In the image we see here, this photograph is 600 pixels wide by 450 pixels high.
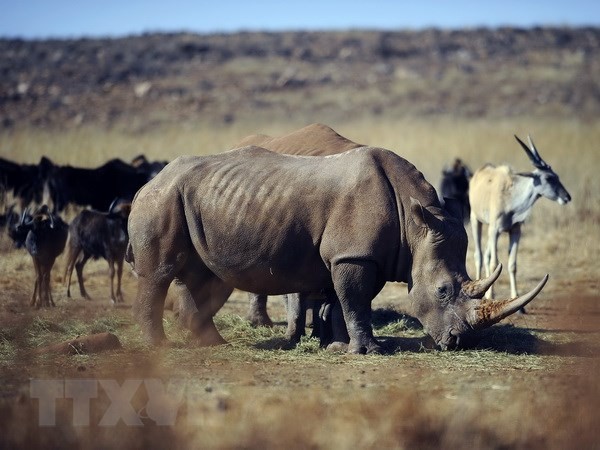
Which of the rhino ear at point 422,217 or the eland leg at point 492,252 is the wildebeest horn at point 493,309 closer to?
the rhino ear at point 422,217

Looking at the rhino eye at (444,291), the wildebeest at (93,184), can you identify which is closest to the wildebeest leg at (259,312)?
the rhino eye at (444,291)

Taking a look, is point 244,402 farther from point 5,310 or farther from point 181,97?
point 181,97

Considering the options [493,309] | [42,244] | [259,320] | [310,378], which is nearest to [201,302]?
[259,320]

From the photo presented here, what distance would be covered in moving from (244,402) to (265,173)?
324 cm

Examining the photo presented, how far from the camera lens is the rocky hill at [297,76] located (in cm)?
4712

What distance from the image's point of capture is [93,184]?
19.1m

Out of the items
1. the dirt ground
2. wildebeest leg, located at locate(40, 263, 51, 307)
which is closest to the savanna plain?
the dirt ground

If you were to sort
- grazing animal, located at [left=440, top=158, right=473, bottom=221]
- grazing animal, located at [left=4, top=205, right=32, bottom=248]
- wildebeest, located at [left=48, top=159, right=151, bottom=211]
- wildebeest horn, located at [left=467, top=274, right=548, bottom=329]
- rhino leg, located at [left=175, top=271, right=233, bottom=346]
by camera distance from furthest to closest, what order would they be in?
wildebeest, located at [left=48, top=159, right=151, bottom=211] → grazing animal, located at [left=440, top=158, right=473, bottom=221] → grazing animal, located at [left=4, top=205, right=32, bottom=248] → rhino leg, located at [left=175, top=271, right=233, bottom=346] → wildebeest horn, located at [left=467, top=274, right=548, bottom=329]

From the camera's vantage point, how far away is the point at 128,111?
4709cm

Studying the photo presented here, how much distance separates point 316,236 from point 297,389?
2.13 m

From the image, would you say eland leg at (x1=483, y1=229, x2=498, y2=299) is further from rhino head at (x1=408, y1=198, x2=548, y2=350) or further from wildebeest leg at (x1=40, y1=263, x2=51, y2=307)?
wildebeest leg at (x1=40, y1=263, x2=51, y2=307)

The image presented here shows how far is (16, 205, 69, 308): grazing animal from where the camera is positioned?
46.0 feet

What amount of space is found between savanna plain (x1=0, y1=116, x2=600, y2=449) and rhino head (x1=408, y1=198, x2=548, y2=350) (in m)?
0.26

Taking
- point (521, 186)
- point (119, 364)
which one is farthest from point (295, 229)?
point (521, 186)
